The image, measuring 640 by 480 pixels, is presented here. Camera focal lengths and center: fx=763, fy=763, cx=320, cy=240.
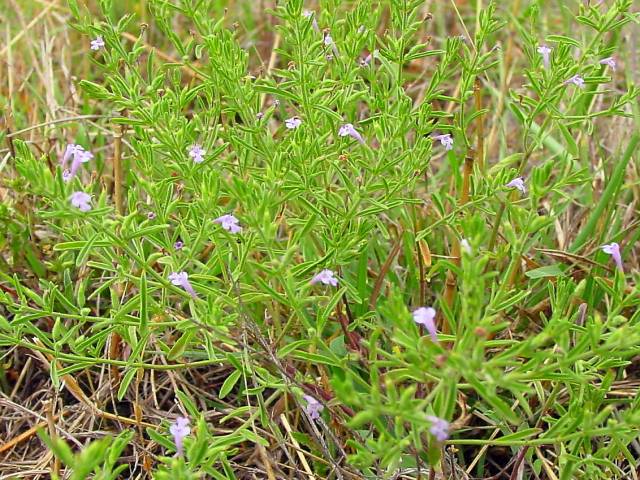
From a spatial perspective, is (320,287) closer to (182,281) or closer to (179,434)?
(182,281)

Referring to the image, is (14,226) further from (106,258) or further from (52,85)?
(52,85)

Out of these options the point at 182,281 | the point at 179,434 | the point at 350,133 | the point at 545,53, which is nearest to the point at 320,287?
the point at 350,133

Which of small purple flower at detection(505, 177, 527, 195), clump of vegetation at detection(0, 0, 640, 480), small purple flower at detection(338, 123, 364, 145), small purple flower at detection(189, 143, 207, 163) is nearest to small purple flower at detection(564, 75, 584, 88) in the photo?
clump of vegetation at detection(0, 0, 640, 480)

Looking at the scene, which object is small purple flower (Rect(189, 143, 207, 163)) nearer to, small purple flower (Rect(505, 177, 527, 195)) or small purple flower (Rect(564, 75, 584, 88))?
small purple flower (Rect(505, 177, 527, 195))

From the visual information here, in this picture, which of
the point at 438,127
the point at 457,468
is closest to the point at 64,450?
the point at 457,468

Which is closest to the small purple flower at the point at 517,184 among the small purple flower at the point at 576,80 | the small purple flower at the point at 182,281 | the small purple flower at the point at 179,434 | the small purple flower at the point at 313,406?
the small purple flower at the point at 576,80

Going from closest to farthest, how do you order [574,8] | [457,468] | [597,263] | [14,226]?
[457,468]
[597,263]
[14,226]
[574,8]

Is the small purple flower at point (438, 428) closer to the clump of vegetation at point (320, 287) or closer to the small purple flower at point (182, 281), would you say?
the clump of vegetation at point (320, 287)

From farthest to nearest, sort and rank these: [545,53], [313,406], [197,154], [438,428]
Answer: [545,53]
[197,154]
[313,406]
[438,428]
